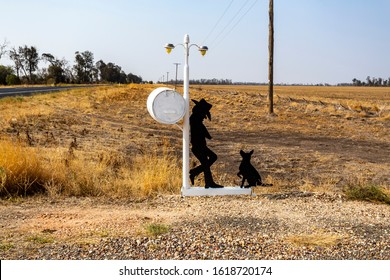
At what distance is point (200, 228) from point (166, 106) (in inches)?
77.8

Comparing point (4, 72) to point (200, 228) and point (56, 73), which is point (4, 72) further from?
point (200, 228)

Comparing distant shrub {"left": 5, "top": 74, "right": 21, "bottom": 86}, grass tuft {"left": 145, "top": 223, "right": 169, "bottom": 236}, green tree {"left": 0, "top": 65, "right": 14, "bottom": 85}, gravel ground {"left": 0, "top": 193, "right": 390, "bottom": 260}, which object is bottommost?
gravel ground {"left": 0, "top": 193, "right": 390, "bottom": 260}

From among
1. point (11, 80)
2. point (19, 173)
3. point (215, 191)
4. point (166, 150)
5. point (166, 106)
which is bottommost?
point (166, 150)

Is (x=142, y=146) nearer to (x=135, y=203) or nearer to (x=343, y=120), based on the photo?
(x=135, y=203)

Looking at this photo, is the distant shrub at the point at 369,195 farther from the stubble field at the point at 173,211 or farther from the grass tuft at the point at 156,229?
the grass tuft at the point at 156,229

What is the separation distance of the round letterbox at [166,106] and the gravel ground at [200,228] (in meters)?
1.22

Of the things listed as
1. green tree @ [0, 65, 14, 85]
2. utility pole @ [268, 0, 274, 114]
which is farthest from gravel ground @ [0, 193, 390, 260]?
green tree @ [0, 65, 14, 85]

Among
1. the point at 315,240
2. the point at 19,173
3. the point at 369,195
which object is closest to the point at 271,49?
the point at 369,195

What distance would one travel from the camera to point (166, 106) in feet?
21.1

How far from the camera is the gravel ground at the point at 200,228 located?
4574 mm

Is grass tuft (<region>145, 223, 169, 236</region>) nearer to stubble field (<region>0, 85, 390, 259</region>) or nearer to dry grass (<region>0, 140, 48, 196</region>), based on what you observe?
stubble field (<region>0, 85, 390, 259</region>)

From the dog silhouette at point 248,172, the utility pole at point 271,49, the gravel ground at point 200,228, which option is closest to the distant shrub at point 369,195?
the gravel ground at point 200,228

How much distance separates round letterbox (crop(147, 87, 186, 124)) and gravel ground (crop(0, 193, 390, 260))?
4.01 ft

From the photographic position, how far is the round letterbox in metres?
6.41
